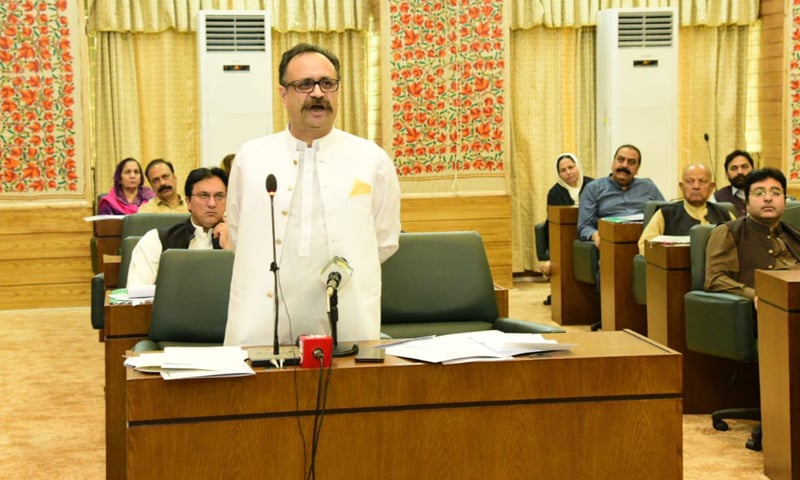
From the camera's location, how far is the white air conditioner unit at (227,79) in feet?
27.2

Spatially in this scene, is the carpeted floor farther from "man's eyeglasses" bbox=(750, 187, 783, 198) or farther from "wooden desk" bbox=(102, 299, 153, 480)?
"man's eyeglasses" bbox=(750, 187, 783, 198)

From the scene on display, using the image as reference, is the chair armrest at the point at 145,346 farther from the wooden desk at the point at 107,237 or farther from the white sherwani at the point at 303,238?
the wooden desk at the point at 107,237

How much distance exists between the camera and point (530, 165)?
30.4 ft

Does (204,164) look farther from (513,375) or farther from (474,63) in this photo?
(513,375)

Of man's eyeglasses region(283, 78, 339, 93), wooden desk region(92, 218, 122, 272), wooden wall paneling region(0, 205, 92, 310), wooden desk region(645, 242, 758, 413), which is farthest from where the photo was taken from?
wooden wall paneling region(0, 205, 92, 310)

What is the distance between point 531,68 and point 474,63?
720mm

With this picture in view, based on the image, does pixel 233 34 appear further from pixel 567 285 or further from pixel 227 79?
pixel 567 285

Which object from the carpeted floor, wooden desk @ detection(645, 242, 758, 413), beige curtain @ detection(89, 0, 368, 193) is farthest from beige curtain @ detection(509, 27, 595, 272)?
wooden desk @ detection(645, 242, 758, 413)

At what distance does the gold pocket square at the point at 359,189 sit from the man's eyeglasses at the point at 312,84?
0.84 ft

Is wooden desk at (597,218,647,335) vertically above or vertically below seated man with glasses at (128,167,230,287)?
below

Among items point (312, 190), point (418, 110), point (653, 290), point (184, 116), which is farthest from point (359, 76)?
point (312, 190)

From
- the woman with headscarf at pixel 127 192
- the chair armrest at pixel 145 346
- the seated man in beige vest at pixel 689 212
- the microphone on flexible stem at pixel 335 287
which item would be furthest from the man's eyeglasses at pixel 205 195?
the woman with headscarf at pixel 127 192

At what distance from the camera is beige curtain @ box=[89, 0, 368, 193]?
853 centimetres

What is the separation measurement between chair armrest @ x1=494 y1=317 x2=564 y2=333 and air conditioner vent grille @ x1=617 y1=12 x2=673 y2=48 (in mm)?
4900
